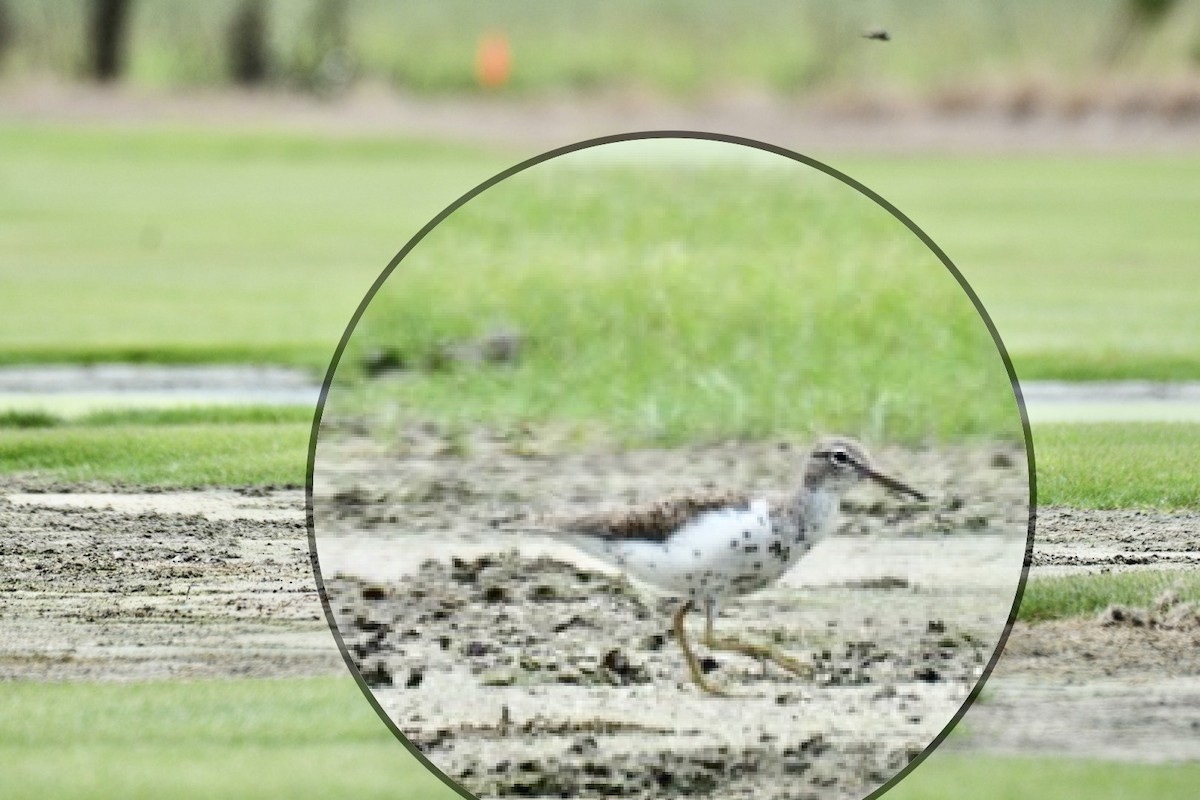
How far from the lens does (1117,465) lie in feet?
21.1

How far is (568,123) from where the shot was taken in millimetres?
20656

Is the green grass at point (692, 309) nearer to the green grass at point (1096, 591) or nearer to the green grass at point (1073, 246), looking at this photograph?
the green grass at point (1096, 591)

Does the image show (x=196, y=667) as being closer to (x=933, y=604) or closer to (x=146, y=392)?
(x=933, y=604)

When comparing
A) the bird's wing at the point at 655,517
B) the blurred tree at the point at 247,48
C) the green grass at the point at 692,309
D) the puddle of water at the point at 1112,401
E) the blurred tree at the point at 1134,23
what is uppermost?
the blurred tree at the point at 1134,23

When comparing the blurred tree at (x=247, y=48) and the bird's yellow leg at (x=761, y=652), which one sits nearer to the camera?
the bird's yellow leg at (x=761, y=652)

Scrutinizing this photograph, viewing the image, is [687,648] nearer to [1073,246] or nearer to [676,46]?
[1073,246]

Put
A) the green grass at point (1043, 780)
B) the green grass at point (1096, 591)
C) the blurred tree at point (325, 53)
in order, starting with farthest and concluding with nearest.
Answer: the blurred tree at point (325, 53) → the green grass at point (1096, 591) → the green grass at point (1043, 780)

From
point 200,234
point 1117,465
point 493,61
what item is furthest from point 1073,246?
point 493,61

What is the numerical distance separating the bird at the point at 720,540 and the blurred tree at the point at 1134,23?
19.8 m

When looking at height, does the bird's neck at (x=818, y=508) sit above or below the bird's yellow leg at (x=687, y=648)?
above

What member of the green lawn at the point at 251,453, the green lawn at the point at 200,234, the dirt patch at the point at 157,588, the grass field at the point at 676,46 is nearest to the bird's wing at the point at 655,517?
the dirt patch at the point at 157,588

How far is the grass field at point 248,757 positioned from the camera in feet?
12.8

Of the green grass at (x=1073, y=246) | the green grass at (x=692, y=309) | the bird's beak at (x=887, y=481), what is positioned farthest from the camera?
the green grass at (x=1073, y=246)

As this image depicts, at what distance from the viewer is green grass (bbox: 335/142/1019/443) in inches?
174
